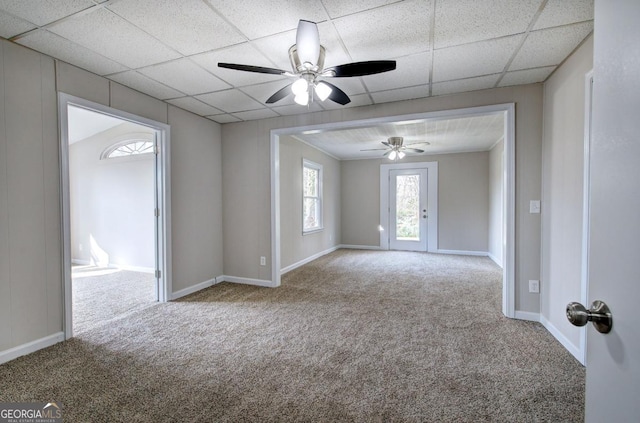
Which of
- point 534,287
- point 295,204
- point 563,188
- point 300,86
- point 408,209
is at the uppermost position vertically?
point 300,86

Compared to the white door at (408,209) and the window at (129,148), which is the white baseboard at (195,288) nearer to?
the window at (129,148)

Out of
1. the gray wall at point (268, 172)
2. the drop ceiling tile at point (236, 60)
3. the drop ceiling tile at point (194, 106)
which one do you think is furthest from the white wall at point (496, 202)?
the drop ceiling tile at point (194, 106)

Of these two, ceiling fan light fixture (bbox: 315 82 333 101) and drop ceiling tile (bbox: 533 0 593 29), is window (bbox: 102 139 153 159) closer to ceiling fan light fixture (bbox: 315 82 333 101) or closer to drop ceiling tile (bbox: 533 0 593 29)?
ceiling fan light fixture (bbox: 315 82 333 101)

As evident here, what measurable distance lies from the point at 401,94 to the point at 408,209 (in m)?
4.24

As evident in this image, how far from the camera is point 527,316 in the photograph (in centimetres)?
288

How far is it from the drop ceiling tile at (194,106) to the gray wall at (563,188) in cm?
357

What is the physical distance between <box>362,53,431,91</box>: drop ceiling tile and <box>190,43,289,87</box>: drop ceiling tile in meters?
0.94

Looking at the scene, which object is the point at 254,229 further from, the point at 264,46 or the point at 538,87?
the point at 538,87

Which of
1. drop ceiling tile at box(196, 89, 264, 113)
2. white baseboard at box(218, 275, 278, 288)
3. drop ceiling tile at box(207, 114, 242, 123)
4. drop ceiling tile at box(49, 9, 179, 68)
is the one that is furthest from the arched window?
A: drop ceiling tile at box(49, 9, 179, 68)

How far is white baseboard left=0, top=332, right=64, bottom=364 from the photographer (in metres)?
2.11

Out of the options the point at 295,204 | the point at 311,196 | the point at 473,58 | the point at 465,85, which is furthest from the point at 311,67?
the point at 311,196

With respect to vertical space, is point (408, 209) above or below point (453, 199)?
below

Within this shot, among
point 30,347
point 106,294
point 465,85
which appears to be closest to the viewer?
Answer: point 30,347

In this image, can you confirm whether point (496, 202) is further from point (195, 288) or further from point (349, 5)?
point (195, 288)
